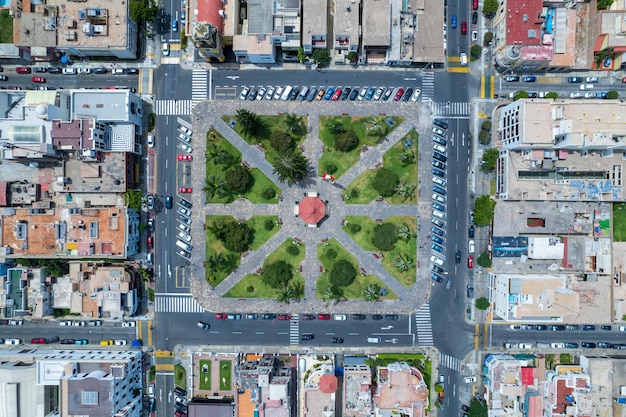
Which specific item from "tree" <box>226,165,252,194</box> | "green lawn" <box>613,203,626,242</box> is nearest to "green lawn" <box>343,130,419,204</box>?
"tree" <box>226,165,252,194</box>

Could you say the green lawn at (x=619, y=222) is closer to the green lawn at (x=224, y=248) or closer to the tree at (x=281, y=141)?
the tree at (x=281, y=141)

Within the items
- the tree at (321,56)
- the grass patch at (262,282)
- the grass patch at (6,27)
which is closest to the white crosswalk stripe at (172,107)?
the tree at (321,56)

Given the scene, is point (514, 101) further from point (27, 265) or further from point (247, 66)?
point (27, 265)

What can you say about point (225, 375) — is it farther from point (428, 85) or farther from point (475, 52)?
point (475, 52)

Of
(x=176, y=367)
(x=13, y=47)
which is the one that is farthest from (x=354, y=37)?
(x=176, y=367)

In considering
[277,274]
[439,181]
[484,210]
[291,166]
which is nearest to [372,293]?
[277,274]

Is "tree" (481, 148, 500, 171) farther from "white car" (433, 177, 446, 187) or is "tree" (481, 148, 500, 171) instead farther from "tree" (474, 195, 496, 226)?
"white car" (433, 177, 446, 187)

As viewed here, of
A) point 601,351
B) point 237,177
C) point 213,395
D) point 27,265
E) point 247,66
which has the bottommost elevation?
point 213,395
